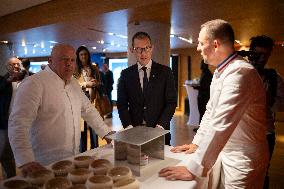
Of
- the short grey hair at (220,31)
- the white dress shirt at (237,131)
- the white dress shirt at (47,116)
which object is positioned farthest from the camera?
the white dress shirt at (47,116)

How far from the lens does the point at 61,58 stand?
196 cm

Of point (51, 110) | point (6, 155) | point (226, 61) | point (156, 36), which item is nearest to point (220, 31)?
point (226, 61)

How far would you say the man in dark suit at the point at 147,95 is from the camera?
2445 mm

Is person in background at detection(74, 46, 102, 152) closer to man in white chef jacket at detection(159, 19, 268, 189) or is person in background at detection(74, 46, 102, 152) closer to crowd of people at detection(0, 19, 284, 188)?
crowd of people at detection(0, 19, 284, 188)

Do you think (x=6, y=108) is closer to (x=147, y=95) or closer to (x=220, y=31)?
(x=147, y=95)

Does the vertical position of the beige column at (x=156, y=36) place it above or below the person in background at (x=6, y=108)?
above

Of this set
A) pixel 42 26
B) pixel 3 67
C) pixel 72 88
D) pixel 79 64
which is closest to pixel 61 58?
pixel 72 88

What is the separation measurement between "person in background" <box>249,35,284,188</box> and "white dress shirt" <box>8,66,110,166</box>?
1.56m

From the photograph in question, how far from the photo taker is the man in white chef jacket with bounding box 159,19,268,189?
1.36m

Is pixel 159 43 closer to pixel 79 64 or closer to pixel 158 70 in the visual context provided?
pixel 79 64

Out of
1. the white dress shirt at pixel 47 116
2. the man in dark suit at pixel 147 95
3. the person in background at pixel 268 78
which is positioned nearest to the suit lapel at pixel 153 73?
the man in dark suit at pixel 147 95

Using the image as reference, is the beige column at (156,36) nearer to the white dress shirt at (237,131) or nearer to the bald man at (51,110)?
the bald man at (51,110)

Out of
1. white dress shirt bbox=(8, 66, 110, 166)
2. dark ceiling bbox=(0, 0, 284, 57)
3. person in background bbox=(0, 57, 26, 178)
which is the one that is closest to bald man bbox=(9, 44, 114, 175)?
white dress shirt bbox=(8, 66, 110, 166)

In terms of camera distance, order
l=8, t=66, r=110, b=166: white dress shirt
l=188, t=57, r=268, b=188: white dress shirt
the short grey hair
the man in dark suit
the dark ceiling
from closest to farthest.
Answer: l=188, t=57, r=268, b=188: white dress shirt → the short grey hair → l=8, t=66, r=110, b=166: white dress shirt → the man in dark suit → the dark ceiling
